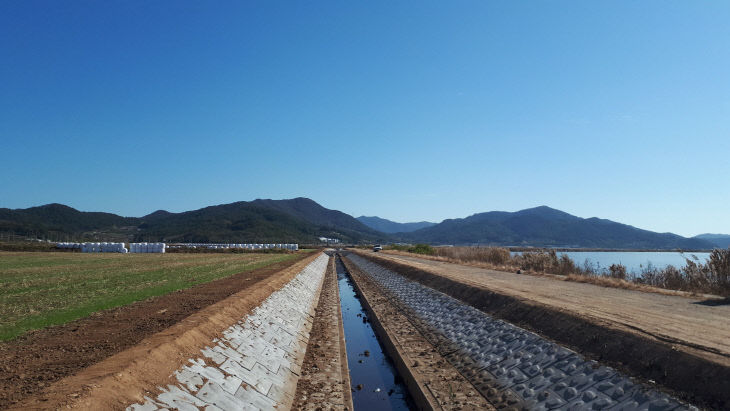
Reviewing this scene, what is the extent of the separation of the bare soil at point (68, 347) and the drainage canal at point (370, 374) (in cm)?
521

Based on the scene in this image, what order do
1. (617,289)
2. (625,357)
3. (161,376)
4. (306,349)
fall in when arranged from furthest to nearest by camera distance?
(617,289) < (306,349) < (625,357) < (161,376)

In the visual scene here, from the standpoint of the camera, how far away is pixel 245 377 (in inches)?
374

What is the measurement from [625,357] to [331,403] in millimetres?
6740

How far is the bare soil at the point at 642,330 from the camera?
7586mm

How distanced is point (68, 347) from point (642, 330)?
45.3 feet

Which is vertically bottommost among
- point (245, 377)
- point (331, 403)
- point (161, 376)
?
point (331, 403)

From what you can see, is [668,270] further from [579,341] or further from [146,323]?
[146,323]

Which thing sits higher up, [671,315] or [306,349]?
[671,315]

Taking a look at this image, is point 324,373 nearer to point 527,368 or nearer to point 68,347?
point 527,368

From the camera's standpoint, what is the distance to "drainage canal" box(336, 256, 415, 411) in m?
11.5

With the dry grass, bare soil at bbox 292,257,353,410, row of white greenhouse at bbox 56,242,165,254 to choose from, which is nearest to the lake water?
the dry grass

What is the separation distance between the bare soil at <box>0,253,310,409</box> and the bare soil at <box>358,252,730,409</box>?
32.2 ft

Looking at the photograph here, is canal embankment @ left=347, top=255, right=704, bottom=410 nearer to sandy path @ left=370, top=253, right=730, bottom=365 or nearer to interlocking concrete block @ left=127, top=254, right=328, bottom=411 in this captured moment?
sandy path @ left=370, top=253, right=730, bottom=365

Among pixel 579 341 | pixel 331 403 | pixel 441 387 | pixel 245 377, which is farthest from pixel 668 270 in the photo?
pixel 245 377
